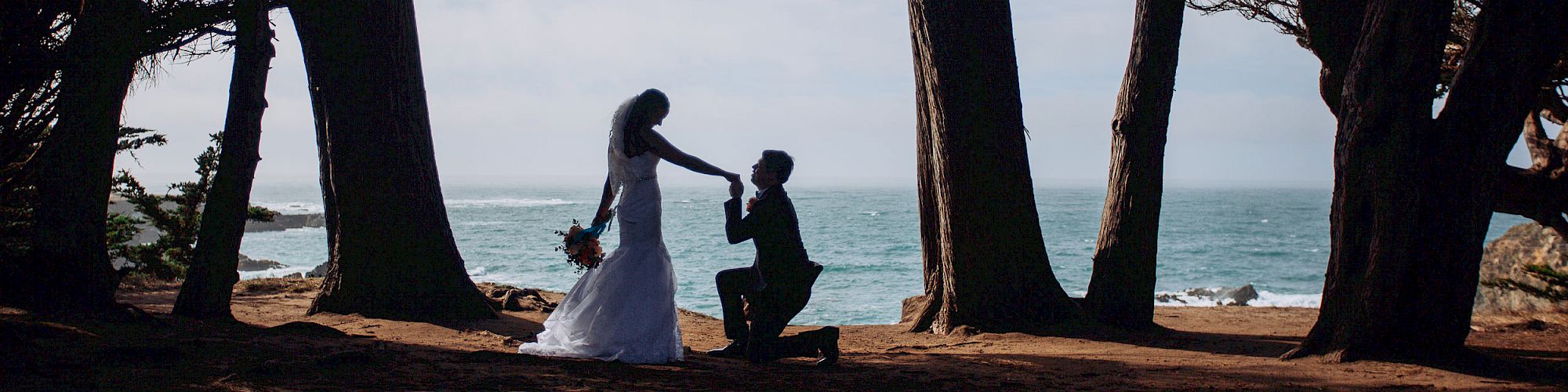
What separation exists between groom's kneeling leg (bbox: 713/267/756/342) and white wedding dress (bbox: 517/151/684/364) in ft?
1.02

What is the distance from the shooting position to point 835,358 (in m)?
5.77

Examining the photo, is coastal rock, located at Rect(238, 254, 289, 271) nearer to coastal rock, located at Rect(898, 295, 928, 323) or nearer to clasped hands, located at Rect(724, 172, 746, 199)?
coastal rock, located at Rect(898, 295, 928, 323)

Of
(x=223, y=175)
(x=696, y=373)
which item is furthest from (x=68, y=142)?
(x=696, y=373)

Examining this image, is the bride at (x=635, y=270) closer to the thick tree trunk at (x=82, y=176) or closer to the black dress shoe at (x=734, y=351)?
the black dress shoe at (x=734, y=351)

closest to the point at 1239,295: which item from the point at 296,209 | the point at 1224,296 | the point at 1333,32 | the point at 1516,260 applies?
the point at 1224,296

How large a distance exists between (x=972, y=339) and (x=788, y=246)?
9.92 ft

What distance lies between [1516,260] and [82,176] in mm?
16794

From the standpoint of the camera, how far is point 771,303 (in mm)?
5594

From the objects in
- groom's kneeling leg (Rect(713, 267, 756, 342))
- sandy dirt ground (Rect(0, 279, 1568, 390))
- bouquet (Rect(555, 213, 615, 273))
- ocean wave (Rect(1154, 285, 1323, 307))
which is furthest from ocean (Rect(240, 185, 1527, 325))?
groom's kneeling leg (Rect(713, 267, 756, 342))

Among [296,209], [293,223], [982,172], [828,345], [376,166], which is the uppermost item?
[982,172]

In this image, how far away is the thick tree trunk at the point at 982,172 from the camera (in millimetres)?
8133

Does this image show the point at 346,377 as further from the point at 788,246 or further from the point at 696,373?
the point at 788,246

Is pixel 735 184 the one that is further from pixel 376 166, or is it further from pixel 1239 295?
pixel 1239 295

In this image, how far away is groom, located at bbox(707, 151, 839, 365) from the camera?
215 inches
